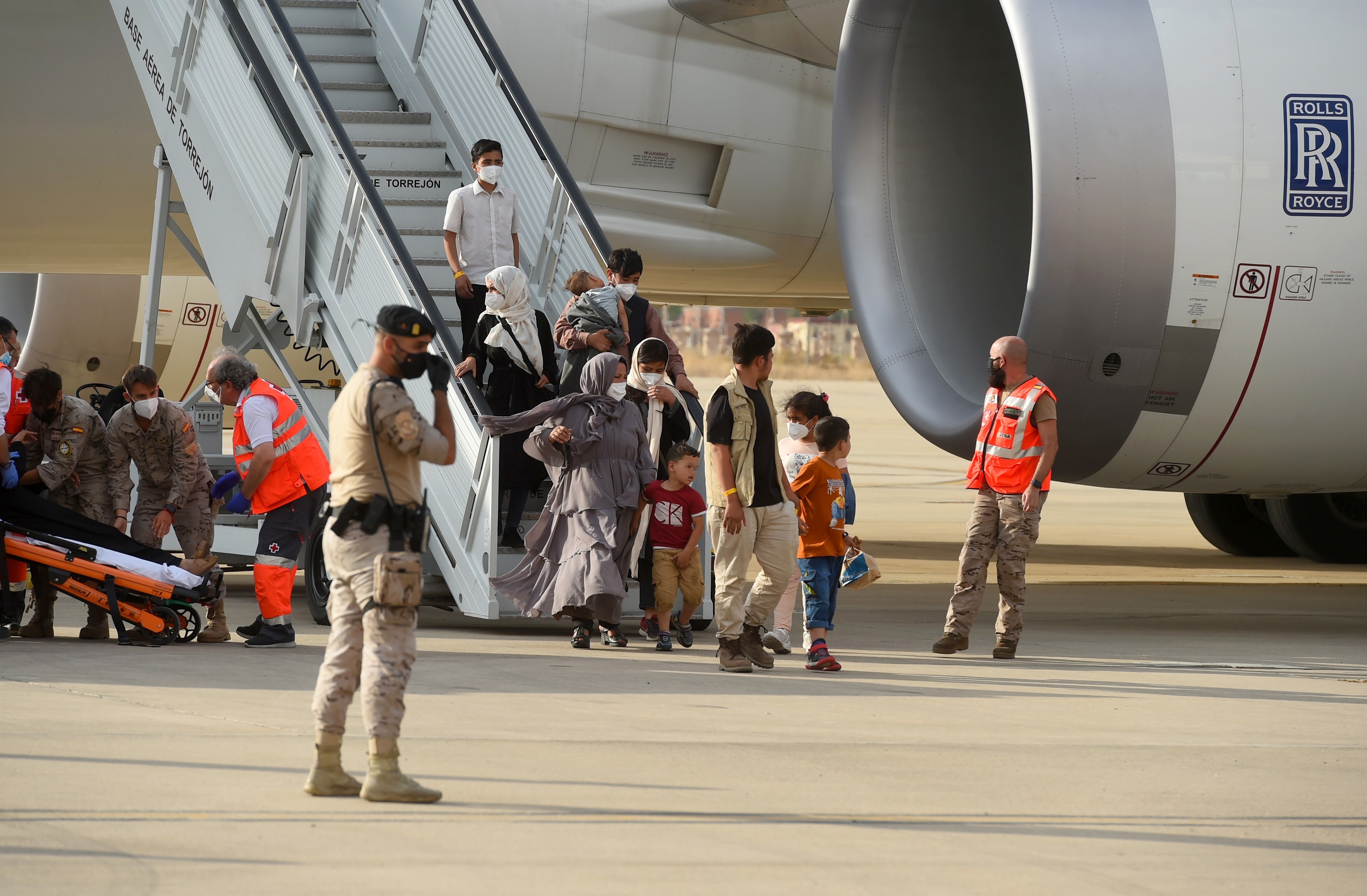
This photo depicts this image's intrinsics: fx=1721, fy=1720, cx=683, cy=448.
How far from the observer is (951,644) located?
8578 millimetres

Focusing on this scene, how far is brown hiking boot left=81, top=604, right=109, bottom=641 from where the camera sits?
8383mm

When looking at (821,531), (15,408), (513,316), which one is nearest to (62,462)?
(15,408)

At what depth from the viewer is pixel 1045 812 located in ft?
16.5

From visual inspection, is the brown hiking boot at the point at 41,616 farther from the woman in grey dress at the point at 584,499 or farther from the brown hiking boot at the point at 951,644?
the brown hiking boot at the point at 951,644

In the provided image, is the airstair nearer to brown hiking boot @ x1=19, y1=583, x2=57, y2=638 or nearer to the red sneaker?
the red sneaker

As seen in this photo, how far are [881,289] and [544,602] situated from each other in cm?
288

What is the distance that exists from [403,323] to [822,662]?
133 inches

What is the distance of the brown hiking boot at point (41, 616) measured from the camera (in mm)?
8383

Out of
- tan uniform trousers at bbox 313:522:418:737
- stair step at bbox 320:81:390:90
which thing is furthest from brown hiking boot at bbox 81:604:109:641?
stair step at bbox 320:81:390:90

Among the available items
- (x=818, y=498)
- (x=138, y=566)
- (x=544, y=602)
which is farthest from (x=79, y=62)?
(x=818, y=498)

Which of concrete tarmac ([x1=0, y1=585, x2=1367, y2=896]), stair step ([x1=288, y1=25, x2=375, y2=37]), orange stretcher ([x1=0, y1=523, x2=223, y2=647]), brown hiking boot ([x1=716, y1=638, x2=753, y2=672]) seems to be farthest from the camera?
stair step ([x1=288, y1=25, x2=375, y2=37])

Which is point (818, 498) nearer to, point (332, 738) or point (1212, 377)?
point (1212, 377)

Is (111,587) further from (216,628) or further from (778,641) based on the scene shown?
(778,641)

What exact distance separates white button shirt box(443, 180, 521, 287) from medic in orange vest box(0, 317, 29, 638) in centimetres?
240
